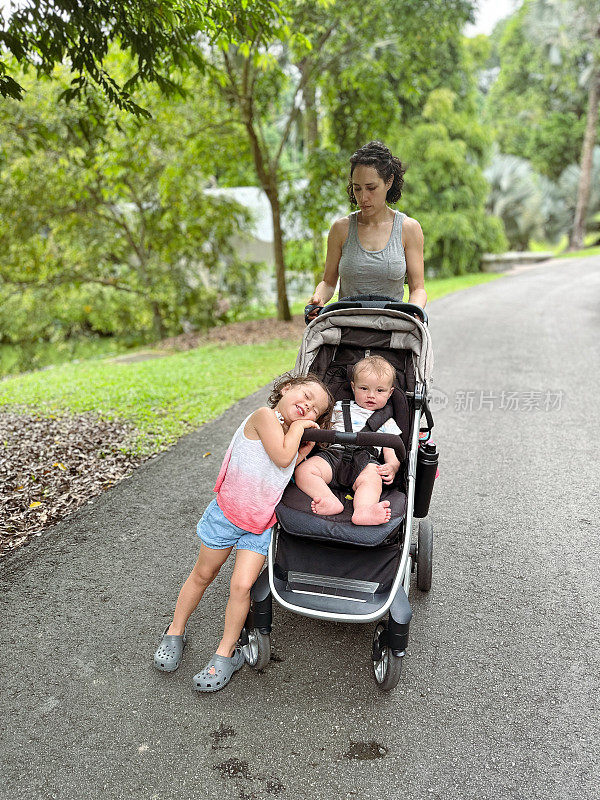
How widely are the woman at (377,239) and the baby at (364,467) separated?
618mm

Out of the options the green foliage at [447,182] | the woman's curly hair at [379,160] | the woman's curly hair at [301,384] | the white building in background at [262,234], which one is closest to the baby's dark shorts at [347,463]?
the woman's curly hair at [301,384]

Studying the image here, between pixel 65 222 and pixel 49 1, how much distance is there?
333 inches

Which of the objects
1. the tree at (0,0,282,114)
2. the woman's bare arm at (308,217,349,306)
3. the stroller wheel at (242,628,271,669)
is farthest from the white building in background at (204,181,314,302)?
the stroller wheel at (242,628,271,669)

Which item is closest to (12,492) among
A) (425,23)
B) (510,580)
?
(510,580)

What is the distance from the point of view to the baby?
107 inches

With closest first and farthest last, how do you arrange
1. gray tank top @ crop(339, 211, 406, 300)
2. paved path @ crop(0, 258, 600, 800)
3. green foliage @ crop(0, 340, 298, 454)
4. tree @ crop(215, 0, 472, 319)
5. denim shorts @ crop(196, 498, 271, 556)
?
paved path @ crop(0, 258, 600, 800) → denim shorts @ crop(196, 498, 271, 556) → gray tank top @ crop(339, 211, 406, 300) → green foliage @ crop(0, 340, 298, 454) → tree @ crop(215, 0, 472, 319)

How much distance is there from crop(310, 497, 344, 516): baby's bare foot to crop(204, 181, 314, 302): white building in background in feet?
34.0

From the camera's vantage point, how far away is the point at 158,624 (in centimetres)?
323

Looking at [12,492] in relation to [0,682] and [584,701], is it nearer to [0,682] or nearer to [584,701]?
[0,682]

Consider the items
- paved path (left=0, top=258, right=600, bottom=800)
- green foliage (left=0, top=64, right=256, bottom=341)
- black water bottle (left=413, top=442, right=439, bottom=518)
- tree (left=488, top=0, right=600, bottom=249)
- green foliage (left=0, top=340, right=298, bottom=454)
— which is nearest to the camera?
paved path (left=0, top=258, right=600, bottom=800)

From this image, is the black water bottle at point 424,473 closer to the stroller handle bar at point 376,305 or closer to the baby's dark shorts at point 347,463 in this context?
the baby's dark shorts at point 347,463

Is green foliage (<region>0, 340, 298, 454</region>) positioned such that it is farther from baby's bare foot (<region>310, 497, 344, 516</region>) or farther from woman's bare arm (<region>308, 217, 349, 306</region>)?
baby's bare foot (<region>310, 497, 344, 516</region>)

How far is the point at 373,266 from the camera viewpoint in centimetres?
374

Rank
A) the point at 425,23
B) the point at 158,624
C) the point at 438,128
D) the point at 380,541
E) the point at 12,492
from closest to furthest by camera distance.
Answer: the point at 380,541, the point at 158,624, the point at 12,492, the point at 425,23, the point at 438,128
